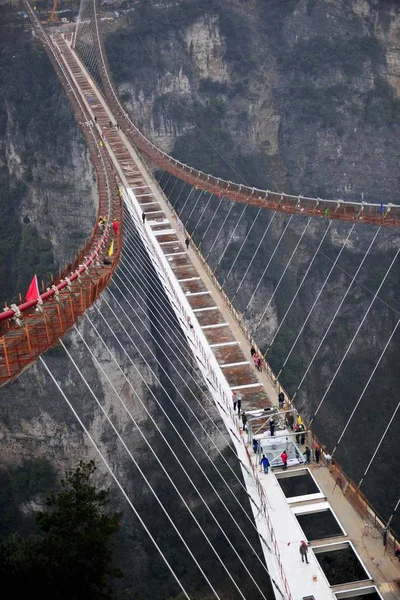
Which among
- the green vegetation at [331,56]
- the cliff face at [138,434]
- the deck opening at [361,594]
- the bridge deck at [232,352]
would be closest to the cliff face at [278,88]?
the green vegetation at [331,56]

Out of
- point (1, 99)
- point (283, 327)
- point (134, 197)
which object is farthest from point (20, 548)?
point (1, 99)

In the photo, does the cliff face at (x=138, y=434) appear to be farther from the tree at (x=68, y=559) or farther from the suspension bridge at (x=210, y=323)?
the tree at (x=68, y=559)

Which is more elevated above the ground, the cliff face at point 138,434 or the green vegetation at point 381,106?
the green vegetation at point 381,106

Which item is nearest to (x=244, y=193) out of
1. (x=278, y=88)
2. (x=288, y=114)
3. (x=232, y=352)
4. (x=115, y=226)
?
(x=115, y=226)

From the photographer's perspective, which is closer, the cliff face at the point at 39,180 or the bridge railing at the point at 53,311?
the bridge railing at the point at 53,311

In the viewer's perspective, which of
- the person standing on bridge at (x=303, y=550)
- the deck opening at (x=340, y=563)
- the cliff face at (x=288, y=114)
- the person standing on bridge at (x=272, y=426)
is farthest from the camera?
the cliff face at (x=288, y=114)

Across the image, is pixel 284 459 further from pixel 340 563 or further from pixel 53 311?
pixel 53 311

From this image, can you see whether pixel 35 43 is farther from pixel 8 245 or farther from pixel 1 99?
pixel 8 245
